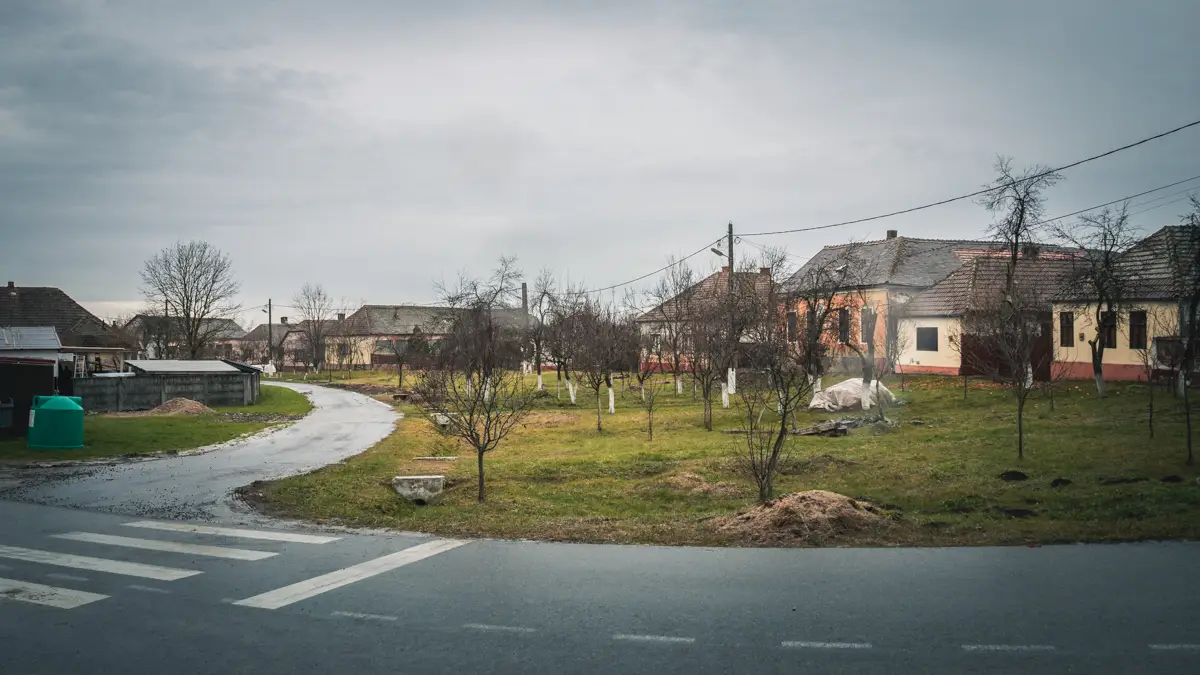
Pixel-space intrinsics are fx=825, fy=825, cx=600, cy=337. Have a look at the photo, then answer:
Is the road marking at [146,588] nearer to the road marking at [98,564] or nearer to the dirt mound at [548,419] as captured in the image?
the road marking at [98,564]

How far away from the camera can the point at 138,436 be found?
25422 millimetres

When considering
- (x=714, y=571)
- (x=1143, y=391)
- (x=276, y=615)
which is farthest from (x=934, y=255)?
(x=276, y=615)

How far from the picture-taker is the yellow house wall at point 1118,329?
3023 centimetres

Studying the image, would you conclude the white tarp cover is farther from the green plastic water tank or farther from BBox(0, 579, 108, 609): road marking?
BBox(0, 579, 108, 609): road marking

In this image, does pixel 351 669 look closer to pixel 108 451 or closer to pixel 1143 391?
pixel 108 451

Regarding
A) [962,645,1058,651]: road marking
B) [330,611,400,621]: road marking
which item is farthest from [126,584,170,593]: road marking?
[962,645,1058,651]: road marking

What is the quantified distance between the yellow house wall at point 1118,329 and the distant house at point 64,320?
52805mm

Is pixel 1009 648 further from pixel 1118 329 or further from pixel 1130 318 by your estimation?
pixel 1130 318

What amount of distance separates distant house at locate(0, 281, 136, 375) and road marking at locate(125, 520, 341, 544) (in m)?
44.8

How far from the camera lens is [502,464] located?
19406 millimetres

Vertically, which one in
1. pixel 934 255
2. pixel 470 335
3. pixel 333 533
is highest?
pixel 934 255

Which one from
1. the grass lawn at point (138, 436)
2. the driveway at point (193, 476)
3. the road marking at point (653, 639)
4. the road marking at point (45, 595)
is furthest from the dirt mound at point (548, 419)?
the road marking at point (653, 639)

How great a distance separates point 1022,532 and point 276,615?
9.59 meters

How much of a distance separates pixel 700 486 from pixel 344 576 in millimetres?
7798
